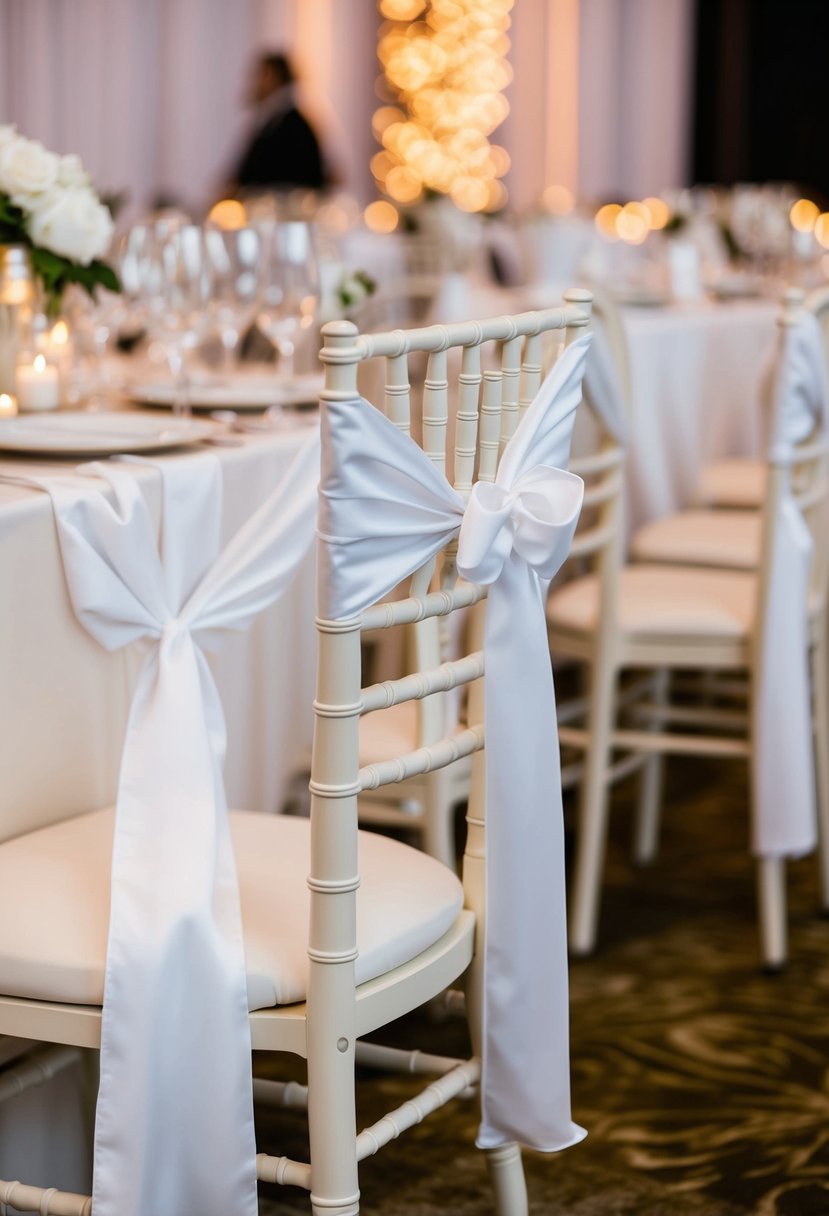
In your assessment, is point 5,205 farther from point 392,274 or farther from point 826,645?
point 392,274

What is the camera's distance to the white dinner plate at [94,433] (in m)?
1.77

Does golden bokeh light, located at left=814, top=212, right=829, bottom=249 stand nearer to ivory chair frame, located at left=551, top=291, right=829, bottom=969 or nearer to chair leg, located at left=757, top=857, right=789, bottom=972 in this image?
ivory chair frame, located at left=551, top=291, right=829, bottom=969

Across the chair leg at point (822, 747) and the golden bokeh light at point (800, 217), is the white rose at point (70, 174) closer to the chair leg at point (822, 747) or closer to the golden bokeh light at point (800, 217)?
the chair leg at point (822, 747)

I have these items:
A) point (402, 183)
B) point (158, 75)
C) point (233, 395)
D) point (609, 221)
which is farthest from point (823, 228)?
point (402, 183)

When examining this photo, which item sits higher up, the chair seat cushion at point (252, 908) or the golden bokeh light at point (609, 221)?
the golden bokeh light at point (609, 221)

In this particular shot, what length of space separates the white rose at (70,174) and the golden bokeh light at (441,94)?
25.1 feet

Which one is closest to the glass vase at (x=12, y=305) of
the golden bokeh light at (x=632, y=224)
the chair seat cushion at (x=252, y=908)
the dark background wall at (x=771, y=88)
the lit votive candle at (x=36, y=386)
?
the lit votive candle at (x=36, y=386)

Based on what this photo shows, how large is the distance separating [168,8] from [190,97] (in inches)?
17.9

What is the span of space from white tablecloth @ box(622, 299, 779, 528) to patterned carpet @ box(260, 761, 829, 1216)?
0.87m

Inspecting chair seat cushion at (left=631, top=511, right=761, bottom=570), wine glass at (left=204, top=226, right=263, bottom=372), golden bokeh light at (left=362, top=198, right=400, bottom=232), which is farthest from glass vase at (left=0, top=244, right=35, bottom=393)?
golden bokeh light at (left=362, top=198, right=400, bottom=232)

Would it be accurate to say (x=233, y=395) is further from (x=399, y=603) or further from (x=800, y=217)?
(x=800, y=217)

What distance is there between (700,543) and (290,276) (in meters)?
1.14

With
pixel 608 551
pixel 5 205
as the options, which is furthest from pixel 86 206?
pixel 608 551

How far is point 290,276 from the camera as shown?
2334mm
